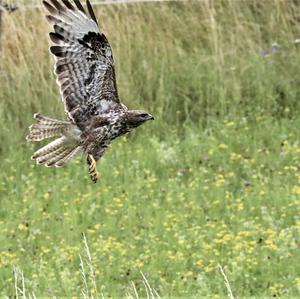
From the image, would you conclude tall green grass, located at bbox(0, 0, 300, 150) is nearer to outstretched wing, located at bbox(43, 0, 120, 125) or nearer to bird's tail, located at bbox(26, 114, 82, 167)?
bird's tail, located at bbox(26, 114, 82, 167)

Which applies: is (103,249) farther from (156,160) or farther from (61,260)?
(156,160)

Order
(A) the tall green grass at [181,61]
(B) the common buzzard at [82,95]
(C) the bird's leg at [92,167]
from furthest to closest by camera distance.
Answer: (A) the tall green grass at [181,61], (B) the common buzzard at [82,95], (C) the bird's leg at [92,167]

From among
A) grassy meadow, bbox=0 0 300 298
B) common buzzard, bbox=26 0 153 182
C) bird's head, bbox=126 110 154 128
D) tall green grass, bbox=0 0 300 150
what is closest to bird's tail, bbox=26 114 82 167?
common buzzard, bbox=26 0 153 182

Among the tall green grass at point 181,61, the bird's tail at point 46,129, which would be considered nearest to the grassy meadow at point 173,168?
the tall green grass at point 181,61

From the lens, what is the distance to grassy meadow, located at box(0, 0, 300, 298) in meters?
8.37

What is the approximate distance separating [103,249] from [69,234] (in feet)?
1.71

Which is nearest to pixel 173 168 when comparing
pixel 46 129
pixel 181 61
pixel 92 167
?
pixel 181 61

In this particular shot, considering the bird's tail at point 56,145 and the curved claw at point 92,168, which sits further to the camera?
the bird's tail at point 56,145

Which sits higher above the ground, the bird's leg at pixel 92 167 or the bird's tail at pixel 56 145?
the bird's leg at pixel 92 167

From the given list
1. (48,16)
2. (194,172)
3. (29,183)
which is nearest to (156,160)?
(194,172)

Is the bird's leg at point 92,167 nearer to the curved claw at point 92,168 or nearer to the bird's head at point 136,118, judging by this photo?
the curved claw at point 92,168

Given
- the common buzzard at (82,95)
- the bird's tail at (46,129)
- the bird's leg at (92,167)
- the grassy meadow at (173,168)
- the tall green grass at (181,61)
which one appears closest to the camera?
the bird's leg at (92,167)

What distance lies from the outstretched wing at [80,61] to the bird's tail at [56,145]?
0.32ft

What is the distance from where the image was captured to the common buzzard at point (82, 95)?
158 inches
